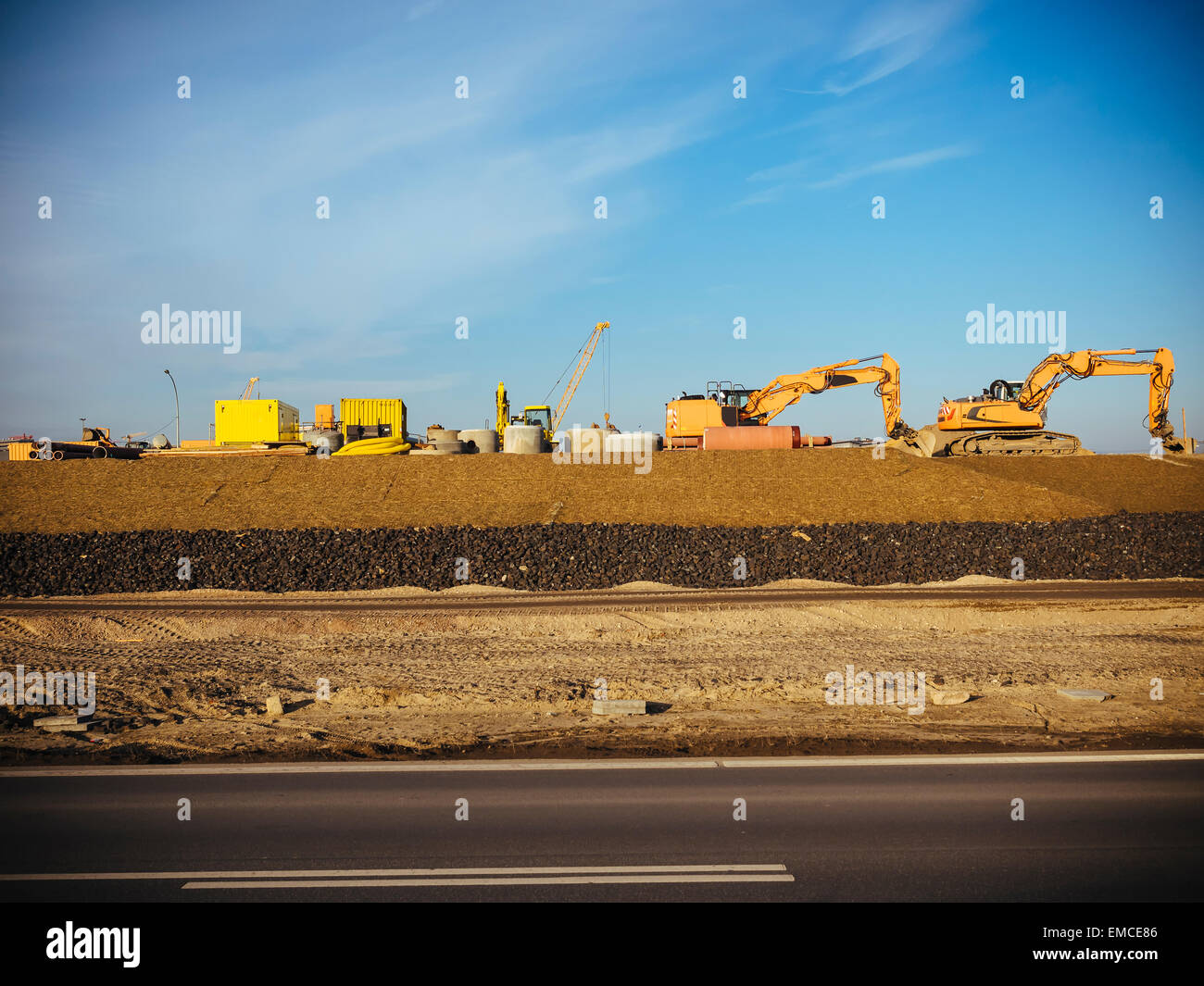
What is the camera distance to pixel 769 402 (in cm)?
4741

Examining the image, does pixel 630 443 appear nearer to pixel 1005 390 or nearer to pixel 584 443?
pixel 584 443

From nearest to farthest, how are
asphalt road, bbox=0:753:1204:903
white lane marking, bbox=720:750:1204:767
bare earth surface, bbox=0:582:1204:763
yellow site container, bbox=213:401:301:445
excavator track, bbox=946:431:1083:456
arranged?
asphalt road, bbox=0:753:1204:903 → white lane marking, bbox=720:750:1204:767 → bare earth surface, bbox=0:582:1204:763 → excavator track, bbox=946:431:1083:456 → yellow site container, bbox=213:401:301:445

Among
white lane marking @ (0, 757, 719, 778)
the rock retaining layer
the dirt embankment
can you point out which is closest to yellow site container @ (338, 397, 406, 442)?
the dirt embankment

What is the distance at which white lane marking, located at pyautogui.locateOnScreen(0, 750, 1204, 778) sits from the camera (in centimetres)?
848

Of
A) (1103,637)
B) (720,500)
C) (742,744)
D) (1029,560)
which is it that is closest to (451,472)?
(720,500)

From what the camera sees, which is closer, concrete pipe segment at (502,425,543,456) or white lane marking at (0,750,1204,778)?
white lane marking at (0,750,1204,778)

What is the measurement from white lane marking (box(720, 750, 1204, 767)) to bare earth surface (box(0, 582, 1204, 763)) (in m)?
0.41

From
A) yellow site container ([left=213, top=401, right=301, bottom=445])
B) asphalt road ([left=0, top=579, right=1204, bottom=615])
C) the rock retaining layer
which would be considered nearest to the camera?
asphalt road ([left=0, top=579, right=1204, bottom=615])

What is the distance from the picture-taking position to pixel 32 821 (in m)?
7.02

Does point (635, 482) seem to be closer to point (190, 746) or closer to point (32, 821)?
point (190, 746)

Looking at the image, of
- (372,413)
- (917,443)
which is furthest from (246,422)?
(917,443)

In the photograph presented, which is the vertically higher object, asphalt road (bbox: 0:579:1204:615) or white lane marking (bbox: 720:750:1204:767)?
asphalt road (bbox: 0:579:1204:615)

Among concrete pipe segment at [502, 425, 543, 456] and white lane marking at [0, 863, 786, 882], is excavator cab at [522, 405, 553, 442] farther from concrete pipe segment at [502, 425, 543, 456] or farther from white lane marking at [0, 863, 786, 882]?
white lane marking at [0, 863, 786, 882]
